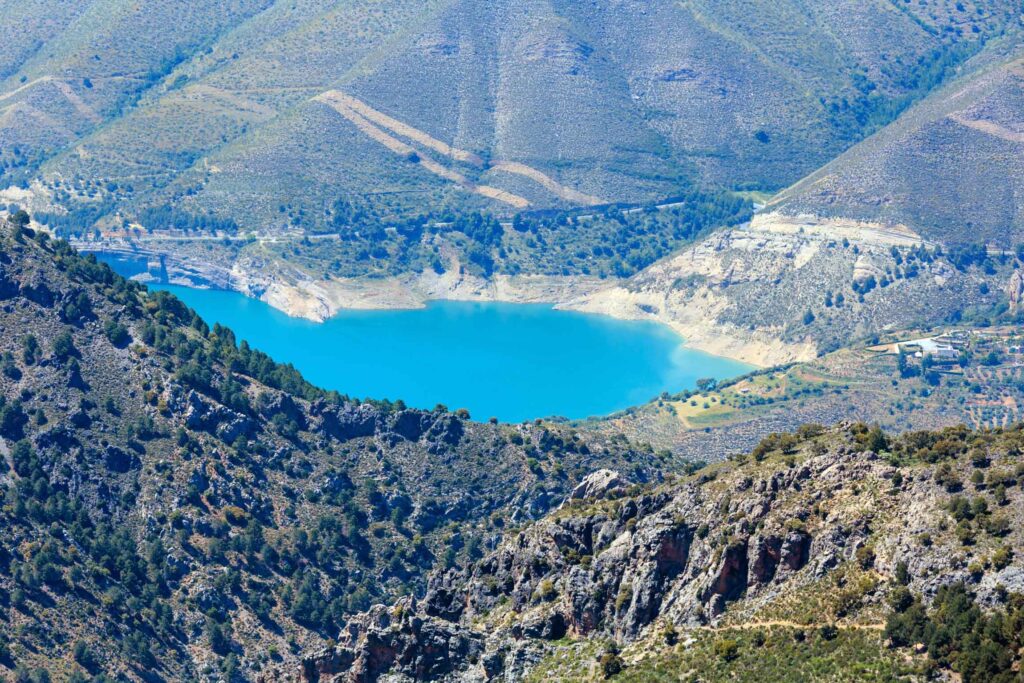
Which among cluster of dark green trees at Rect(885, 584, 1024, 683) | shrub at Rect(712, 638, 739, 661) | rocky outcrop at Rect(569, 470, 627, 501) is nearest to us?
cluster of dark green trees at Rect(885, 584, 1024, 683)

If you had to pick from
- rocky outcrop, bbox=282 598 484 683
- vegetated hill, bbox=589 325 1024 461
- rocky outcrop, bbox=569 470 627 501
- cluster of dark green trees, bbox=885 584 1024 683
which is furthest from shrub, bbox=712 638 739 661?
vegetated hill, bbox=589 325 1024 461

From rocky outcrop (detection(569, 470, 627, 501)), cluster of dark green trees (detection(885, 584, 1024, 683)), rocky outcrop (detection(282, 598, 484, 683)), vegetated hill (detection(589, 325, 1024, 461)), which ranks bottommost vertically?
cluster of dark green trees (detection(885, 584, 1024, 683))

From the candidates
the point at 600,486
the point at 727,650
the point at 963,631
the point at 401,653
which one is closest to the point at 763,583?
the point at 727,650

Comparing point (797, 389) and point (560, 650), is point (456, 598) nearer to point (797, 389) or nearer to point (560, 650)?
point (560, 650)

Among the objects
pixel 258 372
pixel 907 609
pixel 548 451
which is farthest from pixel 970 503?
pixel 258 372

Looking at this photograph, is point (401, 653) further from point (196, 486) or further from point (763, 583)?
point (196, 486)

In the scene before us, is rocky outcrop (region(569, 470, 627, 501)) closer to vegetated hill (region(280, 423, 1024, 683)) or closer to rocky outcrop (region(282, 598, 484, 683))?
vegetated hill (region(280, 423, 1024, 683))
